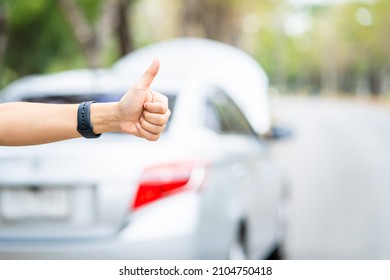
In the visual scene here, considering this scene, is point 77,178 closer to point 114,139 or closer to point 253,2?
point 114,139

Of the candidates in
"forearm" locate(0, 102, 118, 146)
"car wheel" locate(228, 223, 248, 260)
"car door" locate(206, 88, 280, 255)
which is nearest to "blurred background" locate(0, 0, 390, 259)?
"car door" locate(206, 88, 280, 255)

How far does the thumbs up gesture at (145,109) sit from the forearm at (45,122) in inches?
2.6

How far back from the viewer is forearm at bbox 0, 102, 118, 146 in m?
1.95

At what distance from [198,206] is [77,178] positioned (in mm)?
530

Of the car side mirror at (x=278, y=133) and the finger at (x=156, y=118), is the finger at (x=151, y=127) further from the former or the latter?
the car side mirror at (x=278, y=133)

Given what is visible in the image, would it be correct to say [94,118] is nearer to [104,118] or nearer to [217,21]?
[104,118]

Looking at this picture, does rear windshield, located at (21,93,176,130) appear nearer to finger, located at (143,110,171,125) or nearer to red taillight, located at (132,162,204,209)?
red taillight, located at (132,162,204,209)

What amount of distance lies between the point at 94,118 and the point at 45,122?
117 mm

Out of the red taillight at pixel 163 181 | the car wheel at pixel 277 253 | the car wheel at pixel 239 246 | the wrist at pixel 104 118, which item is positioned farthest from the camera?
the car wheel at pixel 277 253

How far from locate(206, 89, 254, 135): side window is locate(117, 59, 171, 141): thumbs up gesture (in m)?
2.27

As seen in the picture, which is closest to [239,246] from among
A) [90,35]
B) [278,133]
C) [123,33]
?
[278,133]

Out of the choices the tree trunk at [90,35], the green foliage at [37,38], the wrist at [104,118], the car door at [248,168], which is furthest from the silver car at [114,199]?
the green foliage at [37,38]

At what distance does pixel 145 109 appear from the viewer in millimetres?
1854

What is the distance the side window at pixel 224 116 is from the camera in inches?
168
